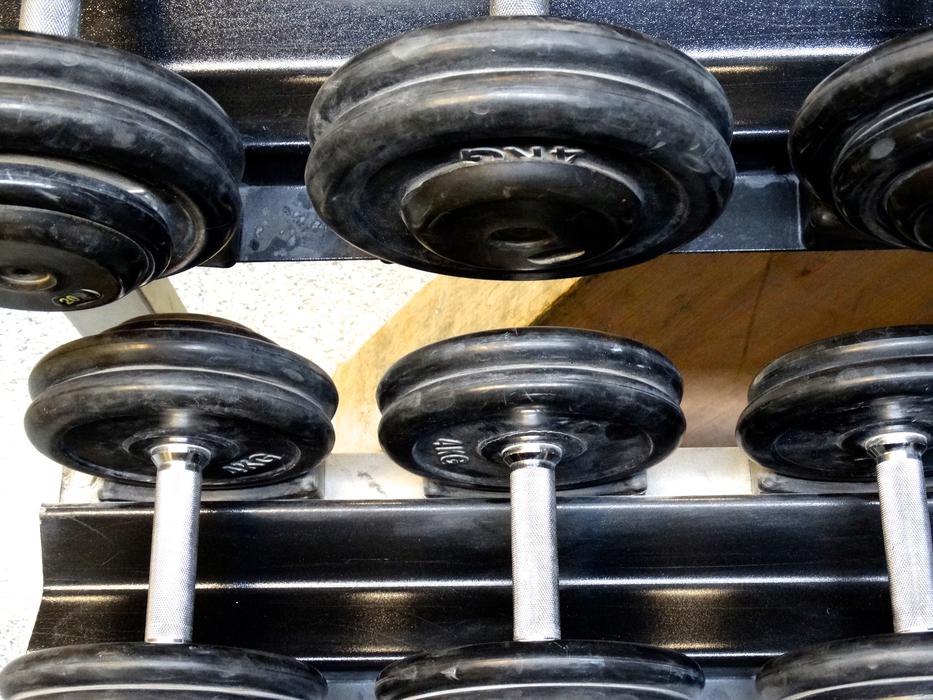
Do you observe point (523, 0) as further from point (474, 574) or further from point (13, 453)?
point (13, 453)

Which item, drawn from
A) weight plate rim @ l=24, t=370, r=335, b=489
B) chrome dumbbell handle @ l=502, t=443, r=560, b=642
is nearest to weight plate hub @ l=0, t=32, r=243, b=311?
weight plate rim @ l=24, t=370, r=335, b=489

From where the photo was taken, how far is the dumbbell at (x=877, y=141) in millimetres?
841

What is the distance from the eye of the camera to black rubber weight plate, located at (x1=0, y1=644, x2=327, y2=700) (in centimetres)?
103

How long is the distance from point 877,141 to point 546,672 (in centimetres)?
49

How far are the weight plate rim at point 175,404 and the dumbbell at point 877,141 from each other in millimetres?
505

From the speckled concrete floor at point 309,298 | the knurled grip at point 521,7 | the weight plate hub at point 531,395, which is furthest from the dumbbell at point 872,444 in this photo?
the speckled concrete floor at point 309,298

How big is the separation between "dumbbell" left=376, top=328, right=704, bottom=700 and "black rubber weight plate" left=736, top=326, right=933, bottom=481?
0.09 m

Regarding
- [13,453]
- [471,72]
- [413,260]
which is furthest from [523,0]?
[13,453]

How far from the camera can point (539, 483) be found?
119cm

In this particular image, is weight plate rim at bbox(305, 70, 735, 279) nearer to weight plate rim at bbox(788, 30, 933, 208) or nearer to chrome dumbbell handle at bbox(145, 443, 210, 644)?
weight plate rim at bbox(788, 30, 933, 208)

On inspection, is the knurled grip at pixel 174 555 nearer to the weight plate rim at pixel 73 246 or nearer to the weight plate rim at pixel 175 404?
the weight plate rim at pixel 175 404

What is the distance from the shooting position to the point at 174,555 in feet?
3.91

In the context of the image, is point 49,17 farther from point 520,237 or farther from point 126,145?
point 520,237

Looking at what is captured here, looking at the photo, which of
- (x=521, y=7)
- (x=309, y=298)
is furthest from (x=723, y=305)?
(x=309, y=298)
